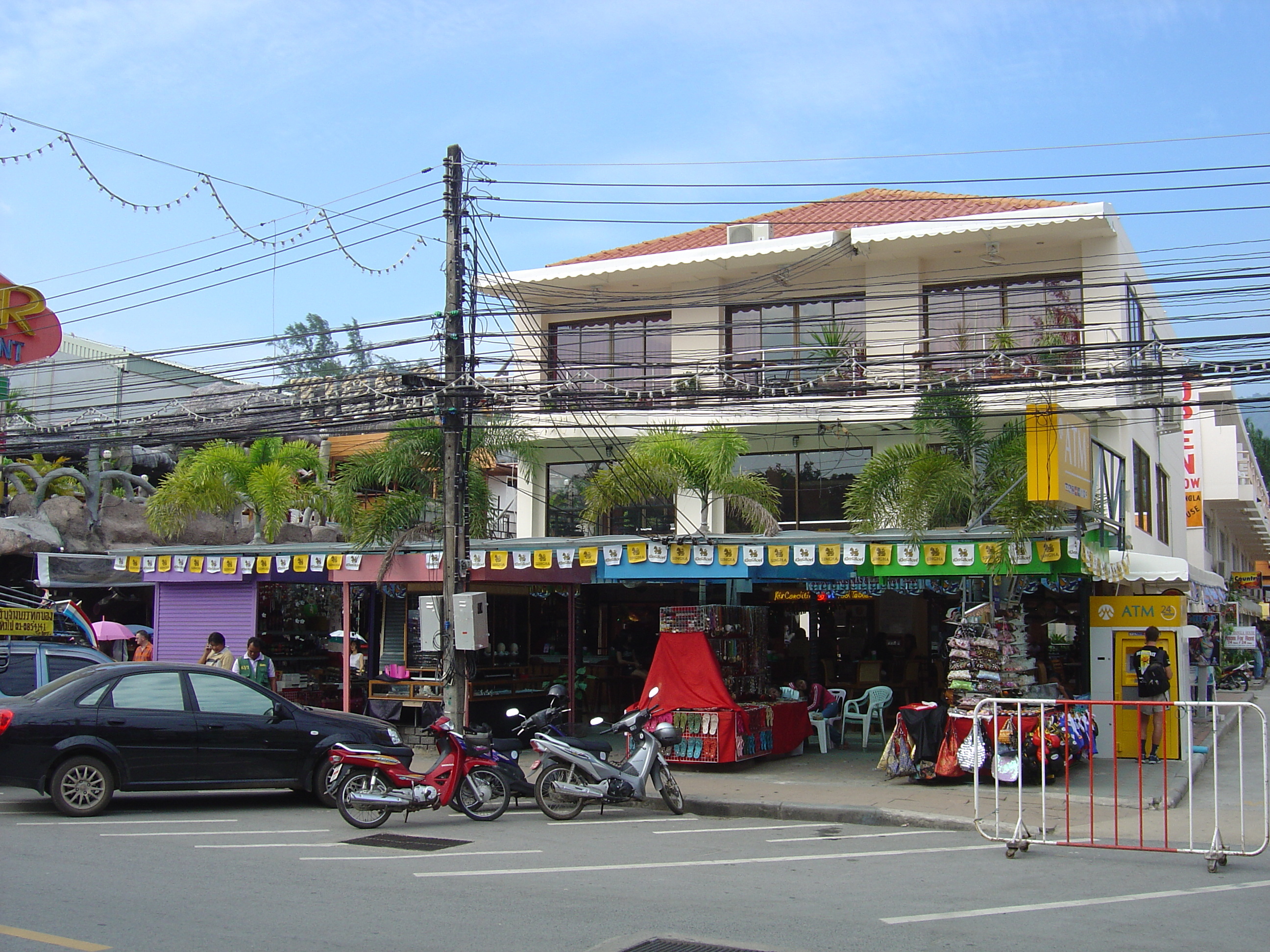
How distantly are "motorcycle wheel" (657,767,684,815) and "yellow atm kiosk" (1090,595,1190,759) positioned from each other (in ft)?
24.5

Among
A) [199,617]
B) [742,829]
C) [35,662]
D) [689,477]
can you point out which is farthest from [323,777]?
[199,617]

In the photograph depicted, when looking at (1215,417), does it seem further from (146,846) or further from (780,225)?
(146,846)

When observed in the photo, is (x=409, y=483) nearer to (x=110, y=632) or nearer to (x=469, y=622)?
(x=469, y=622)

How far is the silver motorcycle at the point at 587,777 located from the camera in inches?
456

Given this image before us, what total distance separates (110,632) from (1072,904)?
57.7 ft

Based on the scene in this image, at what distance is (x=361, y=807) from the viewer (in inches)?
420

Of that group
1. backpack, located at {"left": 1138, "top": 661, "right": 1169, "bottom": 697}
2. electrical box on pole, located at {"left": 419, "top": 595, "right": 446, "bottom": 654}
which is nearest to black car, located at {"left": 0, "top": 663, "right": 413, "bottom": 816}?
electrical box on pole, located at {"left": 419, "top": 595, "right": 446, "bottom": 654}

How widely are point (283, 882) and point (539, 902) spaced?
192 cm

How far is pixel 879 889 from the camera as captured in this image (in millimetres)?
8023

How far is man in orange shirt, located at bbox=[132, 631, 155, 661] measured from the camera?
59.2ft

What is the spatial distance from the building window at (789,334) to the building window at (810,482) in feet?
6.37

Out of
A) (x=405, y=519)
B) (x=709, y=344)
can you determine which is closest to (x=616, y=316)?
(x=709, y=344)

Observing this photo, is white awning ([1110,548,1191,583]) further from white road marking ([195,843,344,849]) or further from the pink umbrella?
the pink umbrella

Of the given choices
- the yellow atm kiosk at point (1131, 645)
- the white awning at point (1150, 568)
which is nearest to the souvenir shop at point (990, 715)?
A: the yellow atm kiosk at point (1131, 645)
